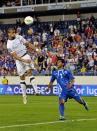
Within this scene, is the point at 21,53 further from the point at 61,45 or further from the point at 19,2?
the point at 19,2

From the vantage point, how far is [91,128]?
40.3 feet

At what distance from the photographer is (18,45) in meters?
20.3

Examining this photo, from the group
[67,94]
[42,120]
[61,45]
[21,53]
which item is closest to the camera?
[42,120]

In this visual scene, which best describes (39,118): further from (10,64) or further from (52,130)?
(10,64)

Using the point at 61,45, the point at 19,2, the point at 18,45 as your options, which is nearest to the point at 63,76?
the point at 18,45

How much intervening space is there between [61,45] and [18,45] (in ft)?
58.8

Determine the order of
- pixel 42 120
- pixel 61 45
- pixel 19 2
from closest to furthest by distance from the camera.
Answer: pixel 42 120 < pixel 61 45 < pixel 19 2

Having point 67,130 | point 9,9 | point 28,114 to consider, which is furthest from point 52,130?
point 9,9

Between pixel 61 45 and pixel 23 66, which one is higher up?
pixel 23 66

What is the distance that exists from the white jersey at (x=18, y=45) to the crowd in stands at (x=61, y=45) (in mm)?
11018

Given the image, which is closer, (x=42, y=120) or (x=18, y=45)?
(x=42, y=120)

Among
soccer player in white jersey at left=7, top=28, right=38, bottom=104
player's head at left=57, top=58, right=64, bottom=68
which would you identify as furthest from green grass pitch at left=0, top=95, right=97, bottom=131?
soccer player in white jersey at left=7, top=28, right=38, bottom=104

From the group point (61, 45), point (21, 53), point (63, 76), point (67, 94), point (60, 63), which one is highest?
point (60, 63)

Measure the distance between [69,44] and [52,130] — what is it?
26.1m
